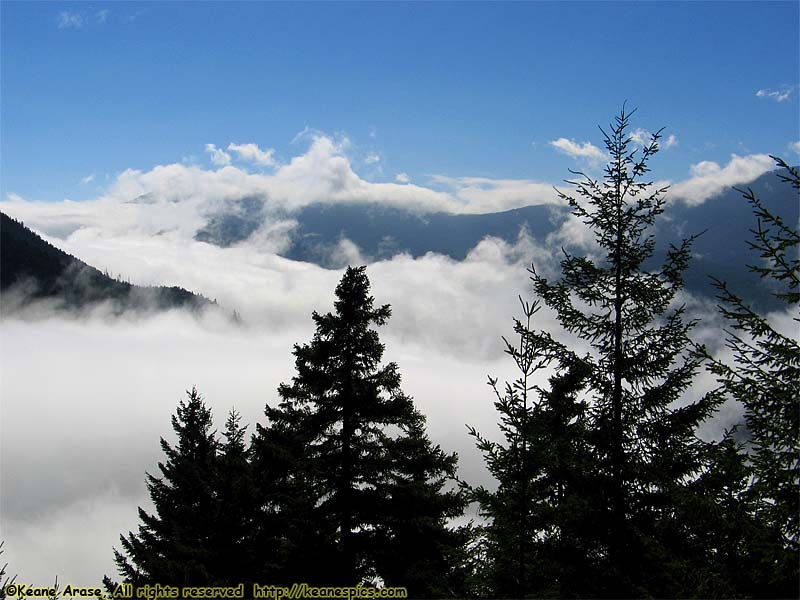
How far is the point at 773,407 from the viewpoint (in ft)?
26.2

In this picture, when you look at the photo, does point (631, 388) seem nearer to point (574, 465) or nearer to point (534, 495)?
point (574, 465)

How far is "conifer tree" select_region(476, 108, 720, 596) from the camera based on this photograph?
9820 millimetres

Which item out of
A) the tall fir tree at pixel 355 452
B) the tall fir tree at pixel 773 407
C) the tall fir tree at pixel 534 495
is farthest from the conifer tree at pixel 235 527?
Answer: the tall fir tree at pixel 773 407

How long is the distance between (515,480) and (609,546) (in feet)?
9.86

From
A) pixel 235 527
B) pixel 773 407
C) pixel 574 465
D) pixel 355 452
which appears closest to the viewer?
pixel 773 407

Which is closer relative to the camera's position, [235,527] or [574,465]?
[574,465]

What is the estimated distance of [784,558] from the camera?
7387mm

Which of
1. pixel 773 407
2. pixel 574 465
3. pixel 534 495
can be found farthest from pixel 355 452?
pixel 773 407

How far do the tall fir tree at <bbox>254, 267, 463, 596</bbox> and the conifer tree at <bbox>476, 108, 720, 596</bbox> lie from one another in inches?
247

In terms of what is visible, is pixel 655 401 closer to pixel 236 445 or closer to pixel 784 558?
pixel 784 558

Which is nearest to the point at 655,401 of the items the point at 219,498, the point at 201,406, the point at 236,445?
the point at 219,498

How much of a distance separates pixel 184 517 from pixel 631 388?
14.1 metres

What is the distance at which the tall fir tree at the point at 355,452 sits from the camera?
1527cm

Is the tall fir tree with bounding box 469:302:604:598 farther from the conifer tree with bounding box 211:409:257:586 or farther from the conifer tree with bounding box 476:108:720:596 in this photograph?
the conifer tree with bounding box 211:409:257:586
